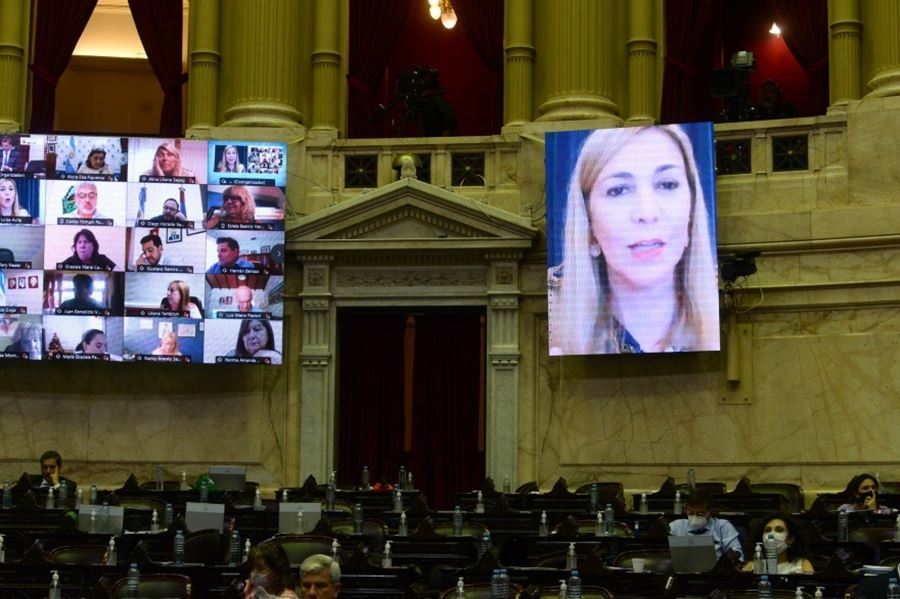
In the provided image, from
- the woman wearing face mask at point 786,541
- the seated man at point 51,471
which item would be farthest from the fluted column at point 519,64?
the woman wearing face mask at point 786,541

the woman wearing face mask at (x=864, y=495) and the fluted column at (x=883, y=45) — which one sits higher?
the fluted column at (x=883, y=45)

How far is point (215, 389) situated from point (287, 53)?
167 inches

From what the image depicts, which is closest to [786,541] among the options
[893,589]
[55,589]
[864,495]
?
[864,495]

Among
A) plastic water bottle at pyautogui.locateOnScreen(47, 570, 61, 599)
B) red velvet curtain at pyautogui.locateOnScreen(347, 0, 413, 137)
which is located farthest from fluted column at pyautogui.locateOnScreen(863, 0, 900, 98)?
plastic water bottle at pyautogui.locateOnScreen(47, 570, 61, 599)

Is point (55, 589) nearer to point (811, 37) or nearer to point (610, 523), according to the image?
point (610, 523)

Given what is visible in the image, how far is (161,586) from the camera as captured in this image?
11898mm

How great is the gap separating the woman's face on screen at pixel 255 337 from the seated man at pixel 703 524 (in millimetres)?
7285

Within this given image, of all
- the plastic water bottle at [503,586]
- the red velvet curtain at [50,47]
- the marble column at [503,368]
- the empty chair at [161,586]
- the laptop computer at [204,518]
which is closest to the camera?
the plastic water bottle at [503,586]

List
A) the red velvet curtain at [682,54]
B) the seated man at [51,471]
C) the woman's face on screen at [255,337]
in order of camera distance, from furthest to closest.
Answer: the red velvet curtain at [682,54], the woman's face on screen at [255,337], the seated man at [51,471]

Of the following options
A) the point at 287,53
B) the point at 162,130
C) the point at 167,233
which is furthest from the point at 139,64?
the point at 167,233

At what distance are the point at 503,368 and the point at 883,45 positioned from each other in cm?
552

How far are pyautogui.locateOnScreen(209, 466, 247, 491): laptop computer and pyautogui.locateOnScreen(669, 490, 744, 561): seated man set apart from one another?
559cm

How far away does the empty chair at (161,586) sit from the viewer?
11828mm

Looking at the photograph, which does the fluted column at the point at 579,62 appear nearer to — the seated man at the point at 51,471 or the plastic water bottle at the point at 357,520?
the seated man at the point at 51,471
